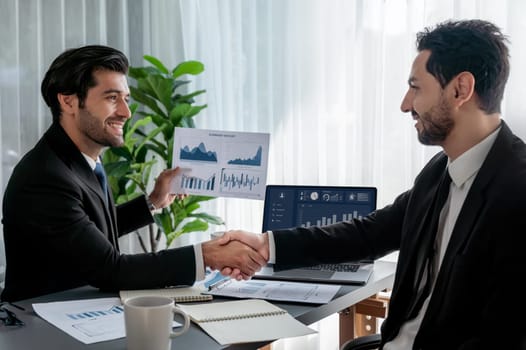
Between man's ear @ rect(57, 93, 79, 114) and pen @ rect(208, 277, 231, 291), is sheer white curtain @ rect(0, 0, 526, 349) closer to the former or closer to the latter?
man's ear @ rect(57, 93, 79, 114)

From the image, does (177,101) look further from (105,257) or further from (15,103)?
(105,257)

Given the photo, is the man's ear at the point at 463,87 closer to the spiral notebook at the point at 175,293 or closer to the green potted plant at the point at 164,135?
the spiral notebook at the point at 175,293

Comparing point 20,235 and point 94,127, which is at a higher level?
point 94,127

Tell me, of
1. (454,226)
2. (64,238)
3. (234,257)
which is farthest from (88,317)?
(454,226)

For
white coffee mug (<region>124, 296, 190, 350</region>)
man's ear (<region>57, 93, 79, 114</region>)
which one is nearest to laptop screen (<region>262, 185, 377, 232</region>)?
man's ear (<region>57, 93, 79, 114</region>)

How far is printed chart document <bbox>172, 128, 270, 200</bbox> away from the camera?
197 cm

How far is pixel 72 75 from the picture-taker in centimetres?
194

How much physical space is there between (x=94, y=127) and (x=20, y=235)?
44 cm

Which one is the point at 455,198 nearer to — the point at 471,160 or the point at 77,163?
the point at 471,160

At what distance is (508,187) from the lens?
1264 mm

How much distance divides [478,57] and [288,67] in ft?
5.34

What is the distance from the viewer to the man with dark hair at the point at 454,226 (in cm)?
122

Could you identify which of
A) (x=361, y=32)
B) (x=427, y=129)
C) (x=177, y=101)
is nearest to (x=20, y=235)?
(x=427, y=129)

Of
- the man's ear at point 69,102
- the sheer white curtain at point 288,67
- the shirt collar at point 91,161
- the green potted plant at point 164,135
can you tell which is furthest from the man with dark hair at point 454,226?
the green potted plant at point 164,135
